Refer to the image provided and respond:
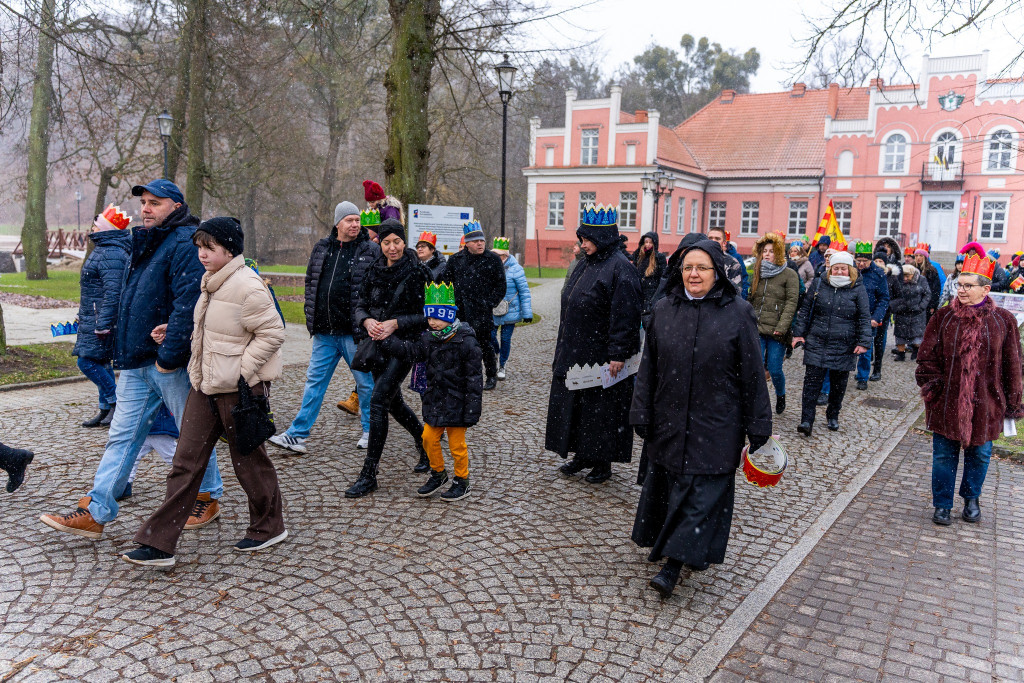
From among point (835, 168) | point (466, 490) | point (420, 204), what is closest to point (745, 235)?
point (835, 168)

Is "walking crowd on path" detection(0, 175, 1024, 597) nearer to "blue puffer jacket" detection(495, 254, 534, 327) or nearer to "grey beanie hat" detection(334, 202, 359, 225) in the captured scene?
"grey beanie hat" detection(334, 202, 359, 225)

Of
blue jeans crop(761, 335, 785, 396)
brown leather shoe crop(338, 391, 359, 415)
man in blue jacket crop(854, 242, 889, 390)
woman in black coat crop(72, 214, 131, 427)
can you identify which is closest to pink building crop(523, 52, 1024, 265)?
man in blue jacket crop(854, 242, 889, 390)

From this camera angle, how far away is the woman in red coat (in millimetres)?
5328

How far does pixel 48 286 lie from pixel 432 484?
22099mm

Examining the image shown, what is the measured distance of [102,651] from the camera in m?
3.35

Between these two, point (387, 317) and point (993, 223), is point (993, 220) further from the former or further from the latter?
point (387, 317)

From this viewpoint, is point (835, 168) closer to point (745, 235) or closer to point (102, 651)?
point (745, 235)

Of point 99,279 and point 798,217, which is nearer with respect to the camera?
point 99,279

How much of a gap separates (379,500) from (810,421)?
4.94 metres

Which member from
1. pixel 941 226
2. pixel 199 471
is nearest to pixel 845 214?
pixel 941 226

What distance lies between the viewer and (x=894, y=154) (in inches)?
1624

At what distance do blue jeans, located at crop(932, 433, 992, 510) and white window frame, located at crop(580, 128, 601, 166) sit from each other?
39.7 meters

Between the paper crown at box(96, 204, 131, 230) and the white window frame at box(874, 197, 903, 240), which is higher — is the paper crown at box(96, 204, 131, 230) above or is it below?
below

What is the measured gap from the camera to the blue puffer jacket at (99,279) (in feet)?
19.9
